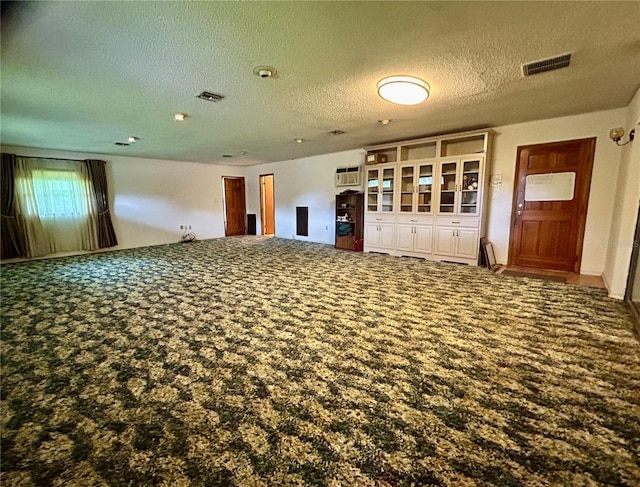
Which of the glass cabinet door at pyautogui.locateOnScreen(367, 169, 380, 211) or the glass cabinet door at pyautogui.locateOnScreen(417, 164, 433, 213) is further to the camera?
the glass cabinet door at pyautogui.locateOnScreen(367, 169, 380, 211)

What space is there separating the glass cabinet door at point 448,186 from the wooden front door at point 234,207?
677 cm

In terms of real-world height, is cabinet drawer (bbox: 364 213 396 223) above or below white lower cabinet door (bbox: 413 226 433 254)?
above

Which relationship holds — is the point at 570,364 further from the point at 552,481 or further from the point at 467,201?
the point at 467,201

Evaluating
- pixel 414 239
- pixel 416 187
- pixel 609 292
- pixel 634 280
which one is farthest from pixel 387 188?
pixel 634 280

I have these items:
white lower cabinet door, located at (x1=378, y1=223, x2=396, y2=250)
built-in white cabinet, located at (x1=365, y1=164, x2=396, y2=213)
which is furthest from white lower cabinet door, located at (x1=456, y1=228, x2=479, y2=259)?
built-in white cabinet, located at (x1=365, y1=164, x2=396, y2=213)

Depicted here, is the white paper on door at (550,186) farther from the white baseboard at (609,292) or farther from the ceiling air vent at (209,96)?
the ceiling air vent at (209,96)

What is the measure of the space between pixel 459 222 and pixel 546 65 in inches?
114

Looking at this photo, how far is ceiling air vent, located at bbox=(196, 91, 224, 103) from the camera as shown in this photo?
3154 mm

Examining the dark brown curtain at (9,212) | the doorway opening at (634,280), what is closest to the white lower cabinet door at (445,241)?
the doorway opening at (634,280)

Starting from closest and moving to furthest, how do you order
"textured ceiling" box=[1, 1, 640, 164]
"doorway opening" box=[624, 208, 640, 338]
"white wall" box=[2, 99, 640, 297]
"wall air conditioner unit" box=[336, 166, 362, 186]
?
"textured ceiling" box=[1, 1, 640, 164] → "doorway opening" box=[624, 208, 640, 338] → "white wall" box=[2, 99, 640, 297] → "wall air conditioner unit" box=[336, 166, 362, 186]

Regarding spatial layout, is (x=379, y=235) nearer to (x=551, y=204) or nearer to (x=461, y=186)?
(x=461, y=186)

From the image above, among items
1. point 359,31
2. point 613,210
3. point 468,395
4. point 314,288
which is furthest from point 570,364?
point 613,210

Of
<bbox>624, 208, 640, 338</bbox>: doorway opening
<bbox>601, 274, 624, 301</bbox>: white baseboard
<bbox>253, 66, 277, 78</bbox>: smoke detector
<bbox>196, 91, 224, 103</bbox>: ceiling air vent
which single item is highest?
<bbox>196, 91, 224, 103</bbox>: ceiling air vent

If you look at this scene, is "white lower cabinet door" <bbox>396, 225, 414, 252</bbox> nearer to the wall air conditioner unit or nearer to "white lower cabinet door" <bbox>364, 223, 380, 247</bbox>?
"white lower cabinet door" <bbox>364, 223, 380, 247</bbox>
